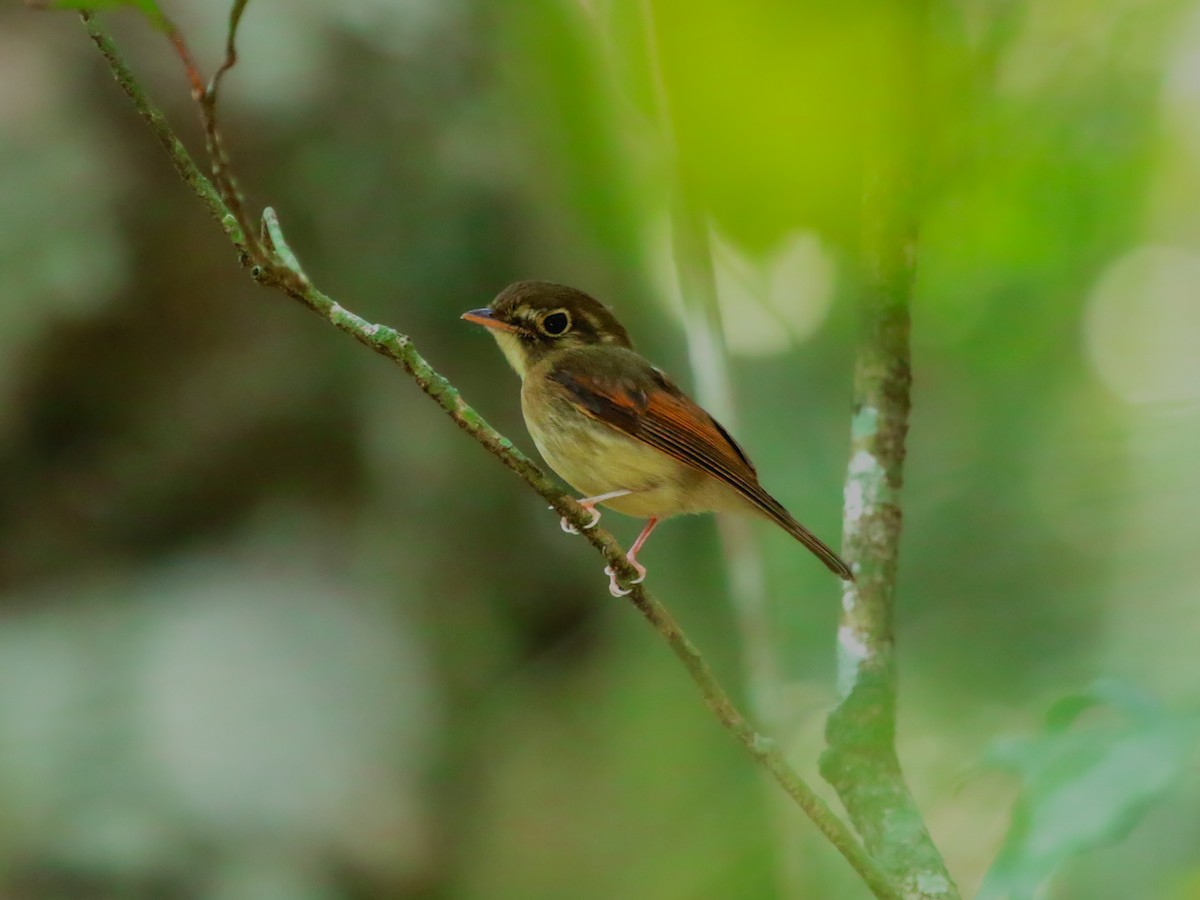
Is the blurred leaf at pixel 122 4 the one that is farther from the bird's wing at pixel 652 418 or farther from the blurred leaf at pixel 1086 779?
the bird's wing at pixel 652 418

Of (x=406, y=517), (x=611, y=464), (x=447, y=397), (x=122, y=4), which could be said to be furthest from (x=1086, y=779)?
(x=406, y=517)

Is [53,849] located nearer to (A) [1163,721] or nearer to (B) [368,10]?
(B) [368,10]

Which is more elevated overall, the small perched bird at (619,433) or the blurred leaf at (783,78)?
the small perched bird at (619,433)

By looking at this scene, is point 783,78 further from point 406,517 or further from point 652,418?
point 406,517

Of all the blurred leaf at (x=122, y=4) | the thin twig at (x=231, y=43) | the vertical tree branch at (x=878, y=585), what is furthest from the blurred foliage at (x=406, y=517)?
the blurred leaf at (x=122, y=4)

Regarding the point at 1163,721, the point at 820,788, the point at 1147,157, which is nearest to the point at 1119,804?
the point at 1163,721

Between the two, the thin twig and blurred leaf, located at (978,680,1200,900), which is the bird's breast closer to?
the thin twig
